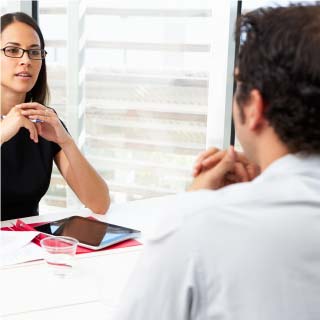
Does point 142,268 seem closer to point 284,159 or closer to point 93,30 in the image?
point 284,159

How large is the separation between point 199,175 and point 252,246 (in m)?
0.35

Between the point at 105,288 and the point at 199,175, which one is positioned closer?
the point at 199,175

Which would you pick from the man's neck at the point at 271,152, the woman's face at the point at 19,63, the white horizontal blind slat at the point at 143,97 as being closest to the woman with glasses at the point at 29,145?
the woman's face at the point at 19,63

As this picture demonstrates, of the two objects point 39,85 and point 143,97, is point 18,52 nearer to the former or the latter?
point 39,85

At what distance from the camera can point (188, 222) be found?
72 centimetres

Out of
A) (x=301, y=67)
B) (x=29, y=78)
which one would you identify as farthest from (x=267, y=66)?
(x=29, y=78)

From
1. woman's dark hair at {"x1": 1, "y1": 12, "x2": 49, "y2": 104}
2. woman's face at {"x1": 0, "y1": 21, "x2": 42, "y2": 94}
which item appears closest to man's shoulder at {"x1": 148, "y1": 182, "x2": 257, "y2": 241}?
woman's face at {"x1": 0, "y1": 21, "x2": 42, "y2": 94}

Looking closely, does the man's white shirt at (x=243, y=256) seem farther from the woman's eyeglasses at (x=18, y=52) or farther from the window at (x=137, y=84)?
the window at (x=137, y=84)

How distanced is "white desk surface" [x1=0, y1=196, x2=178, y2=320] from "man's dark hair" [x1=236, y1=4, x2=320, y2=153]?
24.4 inches

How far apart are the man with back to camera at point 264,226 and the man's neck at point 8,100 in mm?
1482

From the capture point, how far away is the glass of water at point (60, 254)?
138 centimetres

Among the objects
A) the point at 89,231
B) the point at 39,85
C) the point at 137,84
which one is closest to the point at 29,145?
the point at 39,85

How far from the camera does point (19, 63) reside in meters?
2.04

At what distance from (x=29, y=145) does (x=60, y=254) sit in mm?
781
